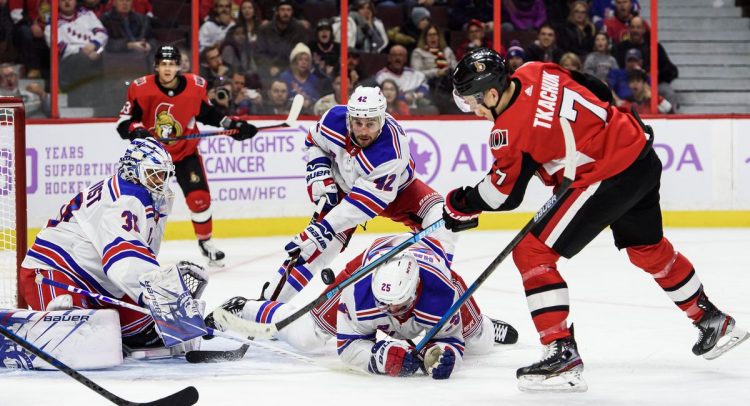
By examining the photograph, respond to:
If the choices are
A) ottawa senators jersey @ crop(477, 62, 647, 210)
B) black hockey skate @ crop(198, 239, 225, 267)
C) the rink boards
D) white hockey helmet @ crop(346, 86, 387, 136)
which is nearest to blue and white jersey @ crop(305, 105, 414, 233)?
white hockey helmet @ crop(346, 86, 387, 136)

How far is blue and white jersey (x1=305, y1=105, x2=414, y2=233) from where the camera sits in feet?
14.2

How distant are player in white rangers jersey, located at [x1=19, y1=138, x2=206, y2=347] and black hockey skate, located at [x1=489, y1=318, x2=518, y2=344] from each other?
1141 mm

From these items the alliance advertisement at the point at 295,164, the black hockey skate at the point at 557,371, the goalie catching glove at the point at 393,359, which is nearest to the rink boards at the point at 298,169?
the alliance advertisement at the point at 295,164

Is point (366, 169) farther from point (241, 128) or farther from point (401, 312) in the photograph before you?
point (241, 128)

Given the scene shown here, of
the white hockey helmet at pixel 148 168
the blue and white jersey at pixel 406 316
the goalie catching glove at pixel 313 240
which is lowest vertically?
the blue and white jersey at pixel 406 316

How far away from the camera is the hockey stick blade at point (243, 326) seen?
395 centimetres

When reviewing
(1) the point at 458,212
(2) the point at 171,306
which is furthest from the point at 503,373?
(2) the point at 171,306

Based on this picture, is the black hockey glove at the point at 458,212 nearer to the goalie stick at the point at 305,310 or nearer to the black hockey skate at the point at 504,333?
the goalie stick at the point at 305,310

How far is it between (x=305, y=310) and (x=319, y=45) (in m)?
4.06

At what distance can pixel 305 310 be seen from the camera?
12.6ft

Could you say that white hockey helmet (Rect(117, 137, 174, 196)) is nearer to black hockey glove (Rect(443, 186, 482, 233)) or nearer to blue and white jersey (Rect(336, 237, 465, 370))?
blue and white jersey (Rect(336, 237, 465, 370))

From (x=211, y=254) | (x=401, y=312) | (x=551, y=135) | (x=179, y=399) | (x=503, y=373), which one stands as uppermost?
(x=551, y=135)

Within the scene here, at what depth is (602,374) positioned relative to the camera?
12.6ft

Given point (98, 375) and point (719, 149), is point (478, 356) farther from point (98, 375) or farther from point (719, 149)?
point (719, 149)
